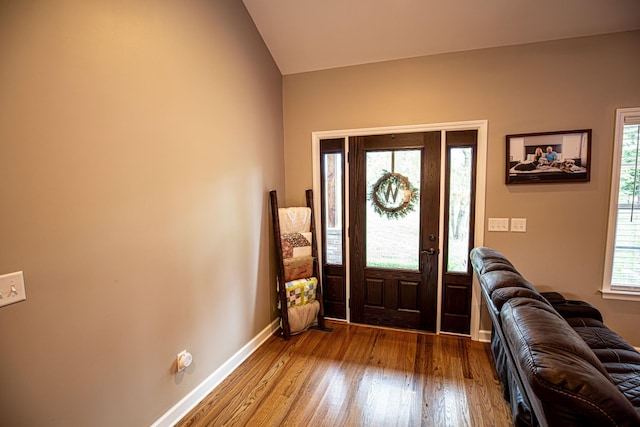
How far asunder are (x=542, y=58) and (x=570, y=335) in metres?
2.56

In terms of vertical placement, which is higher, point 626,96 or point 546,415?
point 626,96

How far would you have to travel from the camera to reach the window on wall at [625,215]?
2447mm

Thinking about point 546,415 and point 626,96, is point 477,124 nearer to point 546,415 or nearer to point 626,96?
point 626,96

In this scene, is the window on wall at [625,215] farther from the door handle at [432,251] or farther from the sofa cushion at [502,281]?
the sofa cushion at [502,281]

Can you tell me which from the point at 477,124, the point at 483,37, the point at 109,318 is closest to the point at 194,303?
the point at 109,318

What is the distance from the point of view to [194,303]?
2102 mm

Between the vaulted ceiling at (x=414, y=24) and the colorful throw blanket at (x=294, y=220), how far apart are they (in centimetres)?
158

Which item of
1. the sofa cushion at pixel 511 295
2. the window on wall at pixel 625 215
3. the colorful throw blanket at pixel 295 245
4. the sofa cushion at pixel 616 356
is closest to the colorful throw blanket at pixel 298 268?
the colorful throw blanket at pixel 295 245

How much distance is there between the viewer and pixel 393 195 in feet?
10.1

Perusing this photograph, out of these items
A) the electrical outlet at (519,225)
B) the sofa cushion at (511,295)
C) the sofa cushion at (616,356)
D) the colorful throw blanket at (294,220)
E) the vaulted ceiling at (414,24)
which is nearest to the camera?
the sofa cushion at (511,295)

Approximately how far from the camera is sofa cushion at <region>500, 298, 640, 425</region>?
81 cm

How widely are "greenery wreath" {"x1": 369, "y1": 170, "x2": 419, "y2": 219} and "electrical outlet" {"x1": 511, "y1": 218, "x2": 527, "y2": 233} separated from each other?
2.91 feet

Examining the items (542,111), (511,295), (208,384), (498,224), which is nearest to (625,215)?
(498,224)

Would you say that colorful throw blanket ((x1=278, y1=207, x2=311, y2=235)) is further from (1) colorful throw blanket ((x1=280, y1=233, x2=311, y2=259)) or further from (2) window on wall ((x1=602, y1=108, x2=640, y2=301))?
(2) window on wall ((x1=602, y1=108, x2=640, y2=301))
